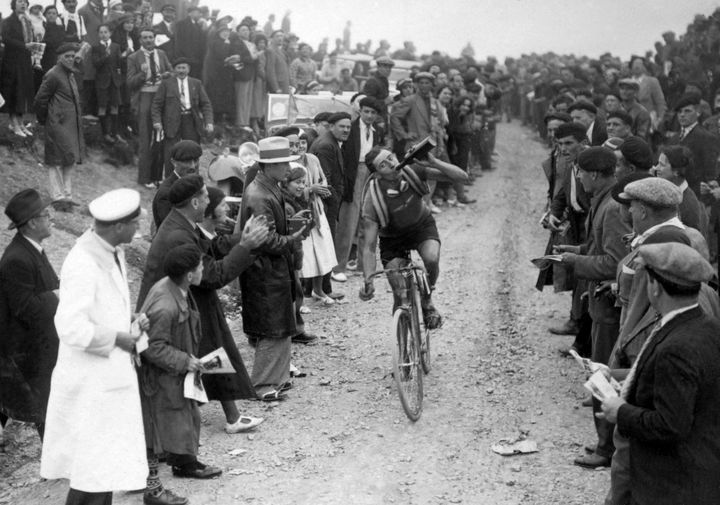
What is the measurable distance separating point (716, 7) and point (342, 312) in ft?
47.1

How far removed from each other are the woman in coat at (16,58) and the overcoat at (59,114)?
1309 mm

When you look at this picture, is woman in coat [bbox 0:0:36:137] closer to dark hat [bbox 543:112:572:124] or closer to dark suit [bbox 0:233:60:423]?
dark suit [bbox 0:233:60:423]

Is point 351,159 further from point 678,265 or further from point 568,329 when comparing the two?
point 678,265

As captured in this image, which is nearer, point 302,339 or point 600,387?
point 600,387

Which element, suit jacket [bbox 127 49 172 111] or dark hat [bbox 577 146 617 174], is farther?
suit jacket [bbox 127 49 172 111]

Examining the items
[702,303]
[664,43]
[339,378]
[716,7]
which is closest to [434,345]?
[339,378]

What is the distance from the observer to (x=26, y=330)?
19.4 feet

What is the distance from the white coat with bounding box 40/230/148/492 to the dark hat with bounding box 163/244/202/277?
0.85 meters

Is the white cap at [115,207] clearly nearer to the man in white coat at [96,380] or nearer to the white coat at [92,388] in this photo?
the man in white coat at [96,380]

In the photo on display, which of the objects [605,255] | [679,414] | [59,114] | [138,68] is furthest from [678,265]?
[138,68]

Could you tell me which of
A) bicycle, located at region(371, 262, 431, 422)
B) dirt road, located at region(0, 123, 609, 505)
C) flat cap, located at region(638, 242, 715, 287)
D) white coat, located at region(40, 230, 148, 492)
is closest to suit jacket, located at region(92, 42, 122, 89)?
dirt road, located at region(0, 123, 609, 505)

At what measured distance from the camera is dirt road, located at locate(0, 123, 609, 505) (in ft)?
19.2

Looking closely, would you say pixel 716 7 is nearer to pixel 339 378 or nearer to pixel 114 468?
pixel 339 378

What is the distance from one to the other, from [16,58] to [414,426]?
28.6 feet
